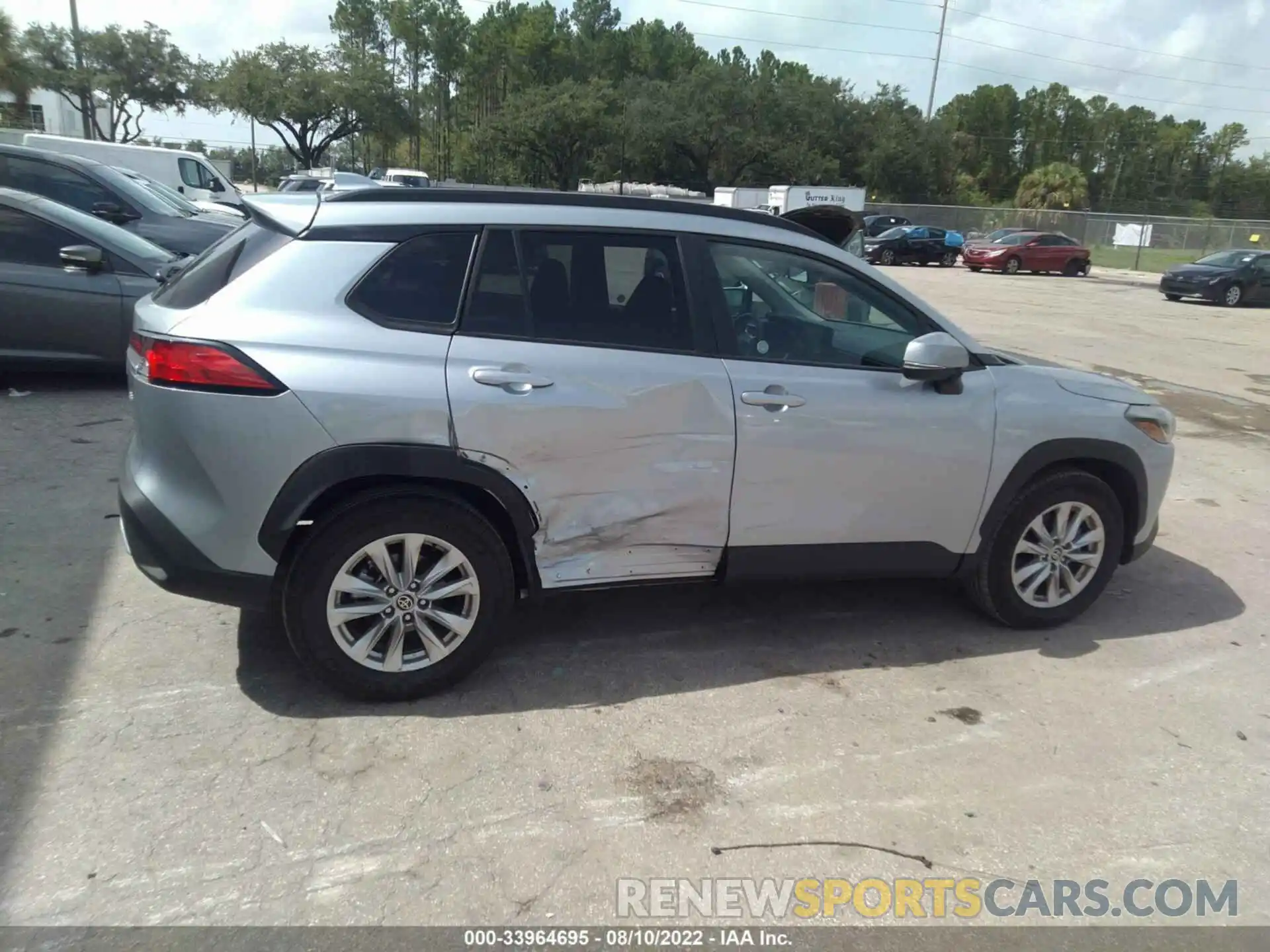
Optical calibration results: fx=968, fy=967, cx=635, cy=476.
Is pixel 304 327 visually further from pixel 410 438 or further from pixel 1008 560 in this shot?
pixel 1008 560

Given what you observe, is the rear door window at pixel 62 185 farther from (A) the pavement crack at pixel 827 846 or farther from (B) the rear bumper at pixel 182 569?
(A) the pavement crack at pixel 827 846

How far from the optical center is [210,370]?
328cm

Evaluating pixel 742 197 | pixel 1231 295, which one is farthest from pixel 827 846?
pixel 742 197

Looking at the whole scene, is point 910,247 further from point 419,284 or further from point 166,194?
point 419,284

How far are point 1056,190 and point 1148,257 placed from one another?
81.0 ft

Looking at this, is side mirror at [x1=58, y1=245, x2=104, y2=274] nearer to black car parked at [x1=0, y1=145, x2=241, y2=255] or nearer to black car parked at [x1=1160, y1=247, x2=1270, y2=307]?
black car parked at [x1=0, y1=145, x2=241, y2=255]

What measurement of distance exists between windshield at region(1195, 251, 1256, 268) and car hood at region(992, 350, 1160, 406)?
2401 cm

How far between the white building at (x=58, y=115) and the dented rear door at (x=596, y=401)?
57.9m

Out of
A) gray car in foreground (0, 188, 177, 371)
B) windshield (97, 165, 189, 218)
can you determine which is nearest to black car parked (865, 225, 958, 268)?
windshield (97, 165, 189, 218)

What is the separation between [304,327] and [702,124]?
59375 mm

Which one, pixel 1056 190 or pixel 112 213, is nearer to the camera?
pixel 112 213

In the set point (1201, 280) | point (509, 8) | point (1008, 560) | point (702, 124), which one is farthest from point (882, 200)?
point (1008, 560)

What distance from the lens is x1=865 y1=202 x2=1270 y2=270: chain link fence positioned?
1597 inches

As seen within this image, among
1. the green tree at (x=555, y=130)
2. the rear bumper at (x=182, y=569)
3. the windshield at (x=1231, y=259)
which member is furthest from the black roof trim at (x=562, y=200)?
the green tree at (x=555, y=130)
